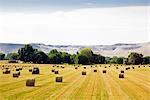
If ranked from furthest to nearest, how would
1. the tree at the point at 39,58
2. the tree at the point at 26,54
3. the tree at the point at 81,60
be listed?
1. the tree at the point at 81,60
2. the tree at the point at 26,54
3. the tree at the point at 39,58

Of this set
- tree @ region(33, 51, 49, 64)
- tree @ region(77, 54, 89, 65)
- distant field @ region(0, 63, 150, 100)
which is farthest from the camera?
tree @ region(77, 54, 89, 65)

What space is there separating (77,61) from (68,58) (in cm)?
1319

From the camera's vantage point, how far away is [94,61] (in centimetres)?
18675

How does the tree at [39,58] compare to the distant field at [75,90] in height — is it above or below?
above

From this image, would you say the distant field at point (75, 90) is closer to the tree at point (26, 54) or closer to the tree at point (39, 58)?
the tree at point (39, 58)

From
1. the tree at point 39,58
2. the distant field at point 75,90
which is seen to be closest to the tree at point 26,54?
the tree at point 39,58

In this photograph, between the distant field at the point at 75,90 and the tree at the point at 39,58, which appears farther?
the tree at the point at 39,58

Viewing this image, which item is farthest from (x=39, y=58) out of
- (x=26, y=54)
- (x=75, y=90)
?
(x=75, y=90)

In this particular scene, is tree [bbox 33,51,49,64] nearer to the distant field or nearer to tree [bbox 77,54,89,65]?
tree [bbox 77,54,89,65]

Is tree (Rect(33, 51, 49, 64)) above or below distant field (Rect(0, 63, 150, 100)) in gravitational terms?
above

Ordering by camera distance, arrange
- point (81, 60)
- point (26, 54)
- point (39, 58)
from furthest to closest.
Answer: point (81, 60) → point (26, 54) → point (39, 58)

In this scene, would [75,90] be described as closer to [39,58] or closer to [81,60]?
[39,58]

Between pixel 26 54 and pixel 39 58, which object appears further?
pixel 26 54

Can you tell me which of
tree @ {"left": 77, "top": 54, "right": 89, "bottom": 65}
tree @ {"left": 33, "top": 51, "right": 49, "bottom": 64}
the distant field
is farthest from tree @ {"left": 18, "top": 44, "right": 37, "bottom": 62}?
the distant field
